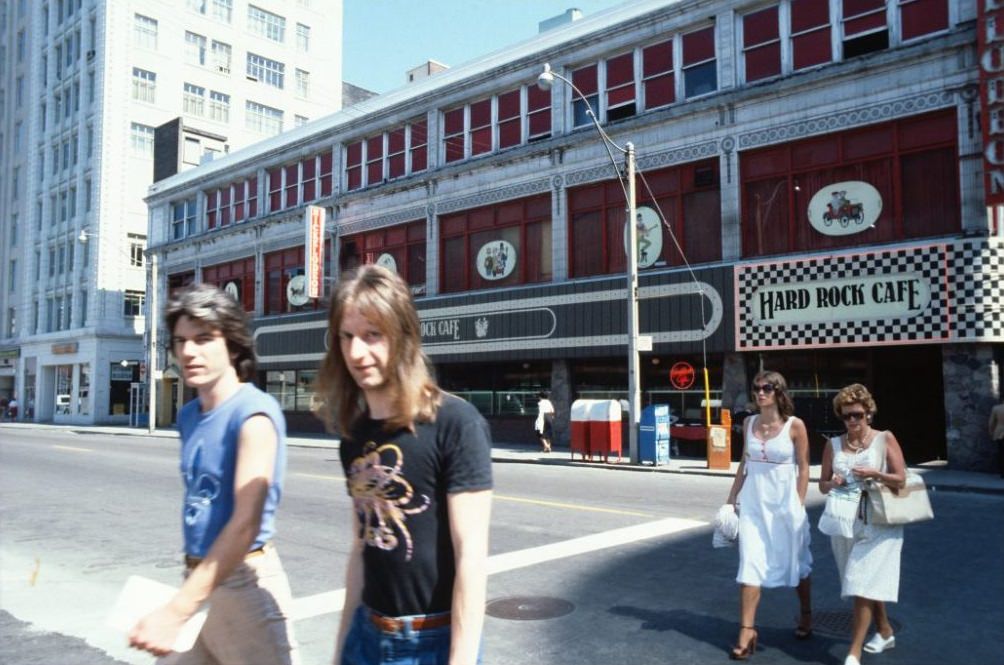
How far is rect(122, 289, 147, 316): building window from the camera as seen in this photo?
48.3 metres

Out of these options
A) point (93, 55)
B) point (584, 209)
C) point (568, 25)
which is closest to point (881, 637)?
point (584, 209)

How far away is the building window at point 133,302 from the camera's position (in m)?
48.3

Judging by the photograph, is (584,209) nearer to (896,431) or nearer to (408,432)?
(896,431)

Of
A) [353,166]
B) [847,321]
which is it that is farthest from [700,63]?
[353,166]

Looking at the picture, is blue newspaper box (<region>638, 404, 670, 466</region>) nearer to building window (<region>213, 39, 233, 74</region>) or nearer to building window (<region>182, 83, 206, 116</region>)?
building window (<region>182, 83, 206, 116</region>)

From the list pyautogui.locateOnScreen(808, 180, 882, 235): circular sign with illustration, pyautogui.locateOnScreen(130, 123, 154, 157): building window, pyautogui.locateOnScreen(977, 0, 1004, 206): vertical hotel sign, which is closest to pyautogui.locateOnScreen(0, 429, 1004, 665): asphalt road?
pyautogui.locateOnScreen(977, 0, 1004, 206): vertical hotel sign

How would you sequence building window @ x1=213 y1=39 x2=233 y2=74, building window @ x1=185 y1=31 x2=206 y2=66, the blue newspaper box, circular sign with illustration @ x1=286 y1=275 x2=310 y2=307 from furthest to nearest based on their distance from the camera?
building window @ x1=213 y1=39 x2=233 y2=74 < building window @ x1=185 y1=31 x2=206 y2=66 < circular sign with illustration @ x1=286 y1=275 x2=310 y2=307 < the blue newspaper box

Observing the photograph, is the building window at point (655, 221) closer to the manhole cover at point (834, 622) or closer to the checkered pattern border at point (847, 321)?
the checkered pattern border at point (847, 321)

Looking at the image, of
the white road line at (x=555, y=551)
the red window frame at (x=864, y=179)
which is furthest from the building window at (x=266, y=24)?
the white road line at (x=555, y=551)

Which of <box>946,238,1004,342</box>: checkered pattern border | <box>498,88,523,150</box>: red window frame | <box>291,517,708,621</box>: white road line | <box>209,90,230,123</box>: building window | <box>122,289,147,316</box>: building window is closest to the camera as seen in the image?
<box>291,517,708,621</box>: white road line

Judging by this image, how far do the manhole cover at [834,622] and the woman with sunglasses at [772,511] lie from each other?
0.80 feet

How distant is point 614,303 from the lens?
2255 centimetres

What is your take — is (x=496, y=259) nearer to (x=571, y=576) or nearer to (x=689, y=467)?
(x=689, y=467)

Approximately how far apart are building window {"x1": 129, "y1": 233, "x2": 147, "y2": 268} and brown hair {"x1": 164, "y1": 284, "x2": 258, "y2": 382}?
163 feet
